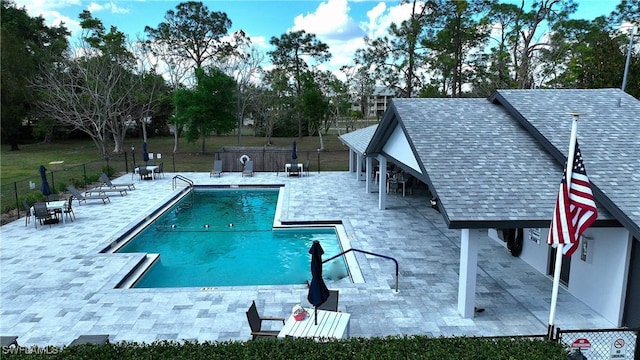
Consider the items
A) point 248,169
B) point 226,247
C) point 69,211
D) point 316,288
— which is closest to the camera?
point 316,288

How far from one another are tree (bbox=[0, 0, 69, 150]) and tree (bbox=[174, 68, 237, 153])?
13276 millimetres

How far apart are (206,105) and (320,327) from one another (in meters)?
29.3

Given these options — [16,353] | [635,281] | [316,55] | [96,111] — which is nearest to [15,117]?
[96,111]

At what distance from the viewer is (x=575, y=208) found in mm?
6039

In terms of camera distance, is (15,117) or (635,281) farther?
(15,117)

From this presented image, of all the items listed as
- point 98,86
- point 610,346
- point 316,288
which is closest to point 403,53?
point 98,86

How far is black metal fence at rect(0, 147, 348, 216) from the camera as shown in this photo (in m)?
18.6

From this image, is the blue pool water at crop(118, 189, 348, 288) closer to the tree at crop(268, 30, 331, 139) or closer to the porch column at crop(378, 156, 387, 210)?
the porch column at crop(378, 156, 387, 210)

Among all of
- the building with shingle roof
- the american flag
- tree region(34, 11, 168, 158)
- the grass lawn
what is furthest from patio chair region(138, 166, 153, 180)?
the american flag

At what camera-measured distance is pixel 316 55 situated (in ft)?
155

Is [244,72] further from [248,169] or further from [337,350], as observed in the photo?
[337,350]

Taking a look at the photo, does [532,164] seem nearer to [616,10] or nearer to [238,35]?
[616,10]

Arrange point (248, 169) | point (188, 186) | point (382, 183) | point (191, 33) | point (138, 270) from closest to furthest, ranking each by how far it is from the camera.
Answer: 1. point (138, 270)
2. point (382, 183)
3. point (188, 186)
4. point (248, 169)
5. point (191, 33)

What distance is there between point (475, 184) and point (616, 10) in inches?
1367
